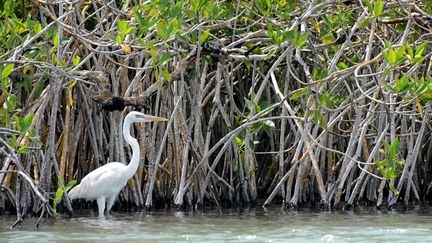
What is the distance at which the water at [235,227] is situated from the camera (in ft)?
24.4

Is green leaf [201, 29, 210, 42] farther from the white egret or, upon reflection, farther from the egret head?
the egret head

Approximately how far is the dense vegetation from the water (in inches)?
7.8

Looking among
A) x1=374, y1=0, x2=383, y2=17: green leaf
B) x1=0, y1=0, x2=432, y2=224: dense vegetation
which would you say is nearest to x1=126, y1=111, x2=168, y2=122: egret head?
x1=0, y1=0, x2=432, y2=224: dense vegetation

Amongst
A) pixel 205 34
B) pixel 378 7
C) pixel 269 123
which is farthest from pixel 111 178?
pixel 378 7

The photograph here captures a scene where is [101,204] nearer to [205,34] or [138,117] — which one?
[138,117]

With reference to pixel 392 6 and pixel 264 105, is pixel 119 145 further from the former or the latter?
pixel 392 6

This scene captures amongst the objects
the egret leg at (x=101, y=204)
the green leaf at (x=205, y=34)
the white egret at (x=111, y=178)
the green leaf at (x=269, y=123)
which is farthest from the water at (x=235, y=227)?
the green leaf at (x=205, y=34)

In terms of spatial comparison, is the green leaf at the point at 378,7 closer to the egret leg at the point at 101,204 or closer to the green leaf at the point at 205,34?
the green leaf at the point at 205,34

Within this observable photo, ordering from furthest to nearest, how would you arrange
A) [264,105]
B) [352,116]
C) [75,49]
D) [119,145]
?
[352,116] < [119,145] < [75,49] < [264,105]

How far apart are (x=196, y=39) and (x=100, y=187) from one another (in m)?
1.83

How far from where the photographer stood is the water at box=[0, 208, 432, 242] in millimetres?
7426

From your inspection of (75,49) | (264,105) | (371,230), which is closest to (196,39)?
(264,105)

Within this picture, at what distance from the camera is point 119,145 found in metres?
9.73

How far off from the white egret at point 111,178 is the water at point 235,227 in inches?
8.2
